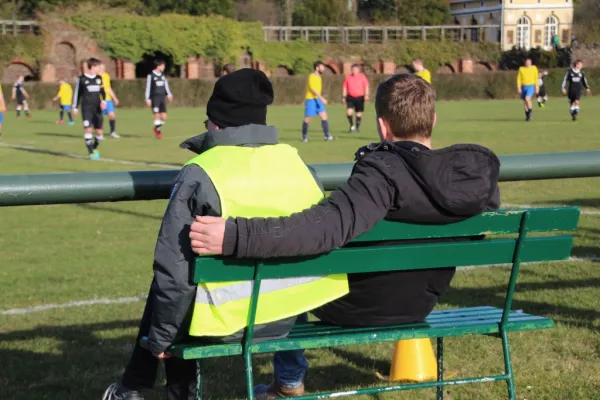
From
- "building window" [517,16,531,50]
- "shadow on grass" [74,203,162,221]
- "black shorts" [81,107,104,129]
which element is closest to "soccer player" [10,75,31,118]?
"black shorts" [81,107,104,129]

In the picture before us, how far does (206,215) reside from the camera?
11.6ft

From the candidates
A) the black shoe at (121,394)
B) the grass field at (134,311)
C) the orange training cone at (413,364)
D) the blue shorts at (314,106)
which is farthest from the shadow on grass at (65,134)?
the black shoe at (121,394)

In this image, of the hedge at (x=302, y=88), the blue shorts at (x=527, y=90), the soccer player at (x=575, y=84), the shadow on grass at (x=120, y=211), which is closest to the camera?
the shadow on grass at (x=120, y=211)

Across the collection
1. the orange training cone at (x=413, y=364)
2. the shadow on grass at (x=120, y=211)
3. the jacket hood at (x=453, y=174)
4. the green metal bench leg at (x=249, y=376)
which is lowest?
the shadow on grass at (x=120, y=211)

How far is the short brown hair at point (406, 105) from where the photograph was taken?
12.4 feet

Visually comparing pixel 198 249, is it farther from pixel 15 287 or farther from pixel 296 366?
pixel 15 287

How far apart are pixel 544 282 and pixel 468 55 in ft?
252

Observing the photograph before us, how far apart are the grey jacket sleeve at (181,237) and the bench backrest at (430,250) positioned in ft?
0.54

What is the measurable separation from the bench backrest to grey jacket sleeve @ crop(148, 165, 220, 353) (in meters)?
0.16

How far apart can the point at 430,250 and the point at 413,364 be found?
1603mm

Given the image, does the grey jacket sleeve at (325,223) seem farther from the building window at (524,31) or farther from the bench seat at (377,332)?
the building window at (524,31)

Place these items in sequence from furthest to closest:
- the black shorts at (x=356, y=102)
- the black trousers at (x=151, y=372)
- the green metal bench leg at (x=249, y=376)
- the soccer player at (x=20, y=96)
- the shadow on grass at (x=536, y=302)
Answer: the soccer player at (x=20, y=96), the black shorts at (x=356, y=102), the shadow on grass at (x=536, y=302), the black trousers at (x=151, y=372), the green metal bench leg at (x=249, y=376)

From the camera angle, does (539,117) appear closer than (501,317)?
No

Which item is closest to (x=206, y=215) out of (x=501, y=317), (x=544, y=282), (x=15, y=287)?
(x=501, y=317)
